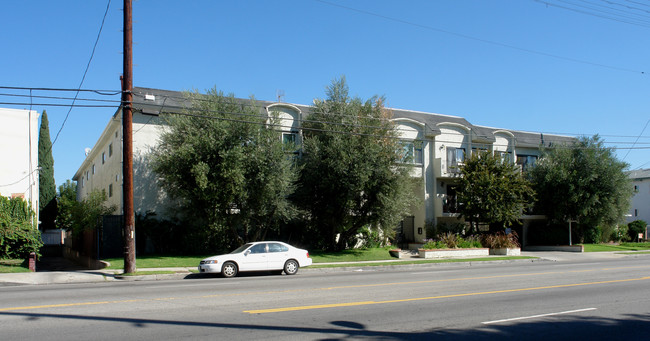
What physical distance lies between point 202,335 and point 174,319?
1.46m

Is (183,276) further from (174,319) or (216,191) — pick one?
(174,319)

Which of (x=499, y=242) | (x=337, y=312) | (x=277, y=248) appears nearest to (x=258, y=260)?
(x=277, y=248)

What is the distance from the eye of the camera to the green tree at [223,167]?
22.8 metres

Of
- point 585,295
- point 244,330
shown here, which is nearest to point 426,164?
point 585,295

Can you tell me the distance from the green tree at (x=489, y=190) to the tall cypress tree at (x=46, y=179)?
3487 centimetres

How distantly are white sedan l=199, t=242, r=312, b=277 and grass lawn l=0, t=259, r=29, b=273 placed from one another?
25.2ft

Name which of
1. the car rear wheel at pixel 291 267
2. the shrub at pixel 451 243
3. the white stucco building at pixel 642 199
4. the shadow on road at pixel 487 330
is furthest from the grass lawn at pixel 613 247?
the shadow on road at pixel 487 330

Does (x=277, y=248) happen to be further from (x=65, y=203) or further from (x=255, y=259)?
(x=65, y=203)

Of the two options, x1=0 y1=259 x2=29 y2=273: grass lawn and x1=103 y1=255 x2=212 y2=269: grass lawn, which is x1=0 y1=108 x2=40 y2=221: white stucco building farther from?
x1=103 y1=255 x2=212 y2=269: grass lawn

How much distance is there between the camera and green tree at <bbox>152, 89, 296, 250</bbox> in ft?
74.7

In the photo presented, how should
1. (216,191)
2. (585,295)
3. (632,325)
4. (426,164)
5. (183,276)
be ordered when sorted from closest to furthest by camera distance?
(632,325)
(585,295)
(183,276)
(216,191)
(426,164)

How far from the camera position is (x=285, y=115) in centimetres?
2977

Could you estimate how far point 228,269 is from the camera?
18125mm

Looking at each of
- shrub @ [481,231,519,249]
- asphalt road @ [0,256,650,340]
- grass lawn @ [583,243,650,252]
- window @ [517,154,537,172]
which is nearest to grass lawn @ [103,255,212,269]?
asphalt road @ [0,256,650,340]
